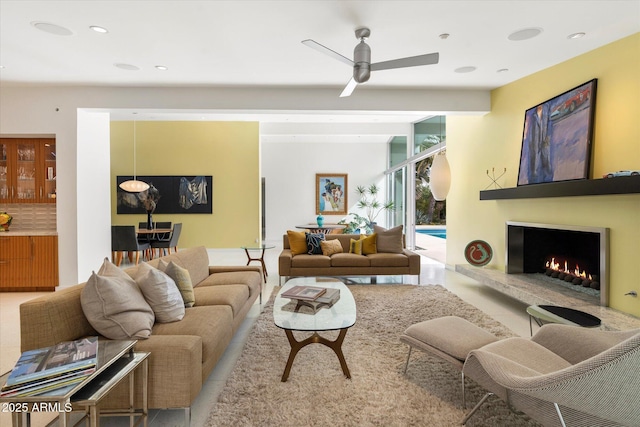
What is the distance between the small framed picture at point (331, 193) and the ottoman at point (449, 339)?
8295 mm

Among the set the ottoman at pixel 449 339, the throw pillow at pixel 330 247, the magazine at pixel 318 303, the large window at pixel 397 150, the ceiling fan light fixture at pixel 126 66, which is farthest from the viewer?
the large window at pixel 397 150

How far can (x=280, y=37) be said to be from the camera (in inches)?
135

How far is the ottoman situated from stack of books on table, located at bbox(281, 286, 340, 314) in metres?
0.68

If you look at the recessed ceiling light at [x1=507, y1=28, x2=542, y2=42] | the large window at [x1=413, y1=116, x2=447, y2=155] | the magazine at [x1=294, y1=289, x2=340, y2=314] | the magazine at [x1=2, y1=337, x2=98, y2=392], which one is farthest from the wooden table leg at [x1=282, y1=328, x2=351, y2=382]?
the large window at [x1=413, y1=116, x2=447, y2=155]

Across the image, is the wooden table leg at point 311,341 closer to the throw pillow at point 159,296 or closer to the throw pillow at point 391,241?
the throw pillow at point 159,296

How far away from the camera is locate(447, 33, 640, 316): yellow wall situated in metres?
3.16

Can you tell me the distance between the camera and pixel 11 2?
110 inches

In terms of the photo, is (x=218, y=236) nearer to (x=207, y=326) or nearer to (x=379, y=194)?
(x=379, y=194)

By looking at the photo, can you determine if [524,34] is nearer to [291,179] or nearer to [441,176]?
[441,176]

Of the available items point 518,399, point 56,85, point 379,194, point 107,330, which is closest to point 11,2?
point 56,85

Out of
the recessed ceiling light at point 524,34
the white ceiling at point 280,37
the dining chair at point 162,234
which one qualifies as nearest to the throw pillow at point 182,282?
the white ceiling at point 280,37

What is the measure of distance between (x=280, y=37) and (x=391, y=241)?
334 centimetres

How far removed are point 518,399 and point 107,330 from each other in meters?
2.24

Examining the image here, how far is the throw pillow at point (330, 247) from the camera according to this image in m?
5.31
